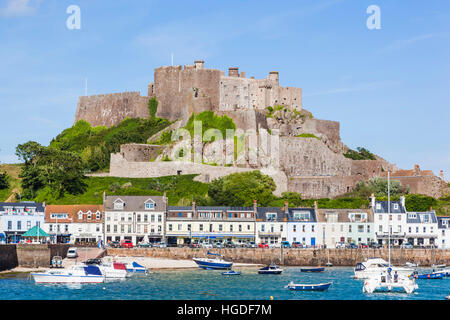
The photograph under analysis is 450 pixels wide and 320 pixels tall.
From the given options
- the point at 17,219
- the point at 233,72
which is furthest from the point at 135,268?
the point at 233,72

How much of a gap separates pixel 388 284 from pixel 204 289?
1224 cm

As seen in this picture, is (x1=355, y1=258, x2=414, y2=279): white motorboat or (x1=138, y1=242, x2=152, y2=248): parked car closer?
(x1=355, y1=258, x2=414, y2=279): white motorboat

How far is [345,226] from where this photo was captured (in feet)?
237

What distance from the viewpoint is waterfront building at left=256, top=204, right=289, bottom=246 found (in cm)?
7150

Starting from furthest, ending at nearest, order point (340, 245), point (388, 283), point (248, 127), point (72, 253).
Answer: point (248, 127)
point (340, 245)
point (72, 253)
point (388, 283)

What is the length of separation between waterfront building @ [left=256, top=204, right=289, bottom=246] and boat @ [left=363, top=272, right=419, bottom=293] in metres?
25.6

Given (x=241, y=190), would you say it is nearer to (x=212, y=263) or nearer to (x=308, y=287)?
(x=212, y=263)

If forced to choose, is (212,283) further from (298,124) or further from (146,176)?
(298,124)

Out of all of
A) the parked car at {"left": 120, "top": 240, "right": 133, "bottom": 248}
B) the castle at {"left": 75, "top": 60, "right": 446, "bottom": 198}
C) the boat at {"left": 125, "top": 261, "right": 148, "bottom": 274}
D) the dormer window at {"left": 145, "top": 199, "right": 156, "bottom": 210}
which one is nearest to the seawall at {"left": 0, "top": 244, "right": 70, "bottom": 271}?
the boat at {"left": 125, "top": 261, "right": 148, "bottom": 274}

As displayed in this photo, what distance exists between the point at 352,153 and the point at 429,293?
6811cm

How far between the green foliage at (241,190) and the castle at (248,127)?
447 centimetres

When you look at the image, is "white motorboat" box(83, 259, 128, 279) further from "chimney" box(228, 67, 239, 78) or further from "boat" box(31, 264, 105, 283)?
"chimney" box(228, 67, 239, 78)

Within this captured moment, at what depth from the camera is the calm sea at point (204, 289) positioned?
136 feet

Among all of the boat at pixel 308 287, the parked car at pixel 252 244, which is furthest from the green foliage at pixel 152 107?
the boat at pixel 308 287
